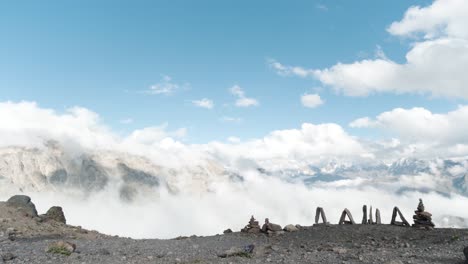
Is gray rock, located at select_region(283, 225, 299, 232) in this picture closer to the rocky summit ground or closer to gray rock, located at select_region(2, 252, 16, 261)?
the rocky summit ground

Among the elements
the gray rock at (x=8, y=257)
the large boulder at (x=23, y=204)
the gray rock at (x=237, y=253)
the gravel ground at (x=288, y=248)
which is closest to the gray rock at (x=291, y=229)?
the gravel ground at (x=288, y=248)

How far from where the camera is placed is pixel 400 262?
22.2 meters

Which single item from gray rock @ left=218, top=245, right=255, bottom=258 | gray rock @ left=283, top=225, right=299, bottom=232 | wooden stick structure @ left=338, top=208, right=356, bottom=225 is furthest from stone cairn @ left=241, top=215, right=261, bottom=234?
gray rock @ left=218, top=245, right=255, bottom=258

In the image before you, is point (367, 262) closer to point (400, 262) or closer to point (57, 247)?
point (400, 262)

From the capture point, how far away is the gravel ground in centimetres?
2467

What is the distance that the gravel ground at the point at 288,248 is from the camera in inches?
971

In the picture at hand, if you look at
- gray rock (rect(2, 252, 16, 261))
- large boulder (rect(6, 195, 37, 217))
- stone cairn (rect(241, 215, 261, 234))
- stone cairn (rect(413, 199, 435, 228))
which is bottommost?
gray rock (rect(2, 252, 16, 261))

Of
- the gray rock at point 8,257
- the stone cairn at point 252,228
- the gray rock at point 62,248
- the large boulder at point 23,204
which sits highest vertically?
the large boulder at point 23,204

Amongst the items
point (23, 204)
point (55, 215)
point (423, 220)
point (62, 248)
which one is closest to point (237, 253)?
point (62, 248)

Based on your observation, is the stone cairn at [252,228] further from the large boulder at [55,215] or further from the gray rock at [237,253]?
the large boulder at [55,215]

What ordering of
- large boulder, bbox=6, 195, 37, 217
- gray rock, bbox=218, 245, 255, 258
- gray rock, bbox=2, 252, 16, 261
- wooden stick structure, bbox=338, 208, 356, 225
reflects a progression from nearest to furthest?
gray rock, bbox=2, 252, 16, 261, gray rock, bbox=218, 245, 255, 258, wooden stick structure, bbox=338, 208, 356, 225, large boulder, bbox=6, 195, 37, 217

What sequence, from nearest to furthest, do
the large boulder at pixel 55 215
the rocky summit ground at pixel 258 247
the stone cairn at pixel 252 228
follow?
the rocky summit ground at pixel 258 247
the stone cairn at pixel 252 228
the large boulder at pixel 55 215

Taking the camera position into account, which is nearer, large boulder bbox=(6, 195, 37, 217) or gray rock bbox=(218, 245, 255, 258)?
gray rock bbox=(218, 245, 255, 258)

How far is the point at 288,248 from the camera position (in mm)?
29766
